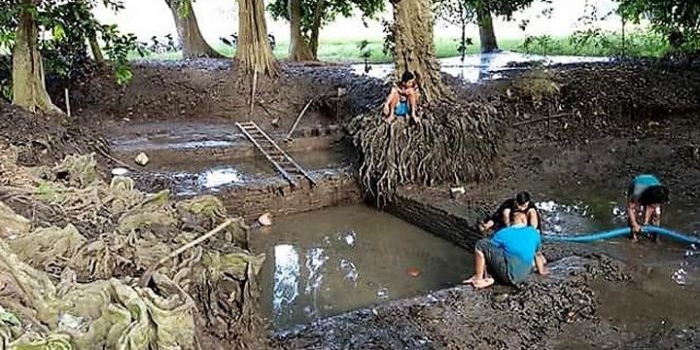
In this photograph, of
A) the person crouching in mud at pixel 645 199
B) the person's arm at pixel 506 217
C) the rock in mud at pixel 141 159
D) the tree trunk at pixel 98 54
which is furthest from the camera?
the tree trunk at pixel 98 54

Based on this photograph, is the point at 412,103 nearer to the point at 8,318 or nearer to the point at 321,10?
the point at 8,318

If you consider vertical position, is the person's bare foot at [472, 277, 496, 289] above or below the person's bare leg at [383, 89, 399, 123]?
below

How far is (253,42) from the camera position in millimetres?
12305

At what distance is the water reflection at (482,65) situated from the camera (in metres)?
12.5

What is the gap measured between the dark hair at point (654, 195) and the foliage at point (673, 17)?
24.1 ft

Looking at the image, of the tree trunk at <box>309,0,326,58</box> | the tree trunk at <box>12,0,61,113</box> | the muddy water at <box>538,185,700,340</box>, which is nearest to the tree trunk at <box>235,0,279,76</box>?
the tree trunk at <box>309,0,326,58</box>

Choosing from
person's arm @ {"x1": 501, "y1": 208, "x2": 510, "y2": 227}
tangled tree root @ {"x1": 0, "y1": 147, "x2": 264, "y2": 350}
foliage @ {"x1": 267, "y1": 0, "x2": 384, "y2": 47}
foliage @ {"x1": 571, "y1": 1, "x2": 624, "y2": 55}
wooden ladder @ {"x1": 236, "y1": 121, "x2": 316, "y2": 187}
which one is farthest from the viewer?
foliage @ {"x1": 571, "y1": 1, "x2": 624, "y2": 55}

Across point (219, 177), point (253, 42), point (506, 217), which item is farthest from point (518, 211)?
point (253, 42)

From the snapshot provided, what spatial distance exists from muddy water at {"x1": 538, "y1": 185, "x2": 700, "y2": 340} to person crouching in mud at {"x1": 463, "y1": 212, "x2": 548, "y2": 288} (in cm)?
59

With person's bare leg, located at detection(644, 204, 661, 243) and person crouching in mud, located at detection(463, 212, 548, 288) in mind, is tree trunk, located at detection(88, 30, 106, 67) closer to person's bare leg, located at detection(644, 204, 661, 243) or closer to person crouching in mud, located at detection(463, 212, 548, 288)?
person crouching in mud, located at detection(463, 212, 548, 288)

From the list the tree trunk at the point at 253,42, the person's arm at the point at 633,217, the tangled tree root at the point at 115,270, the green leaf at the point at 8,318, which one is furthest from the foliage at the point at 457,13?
the green leaf at the point at 8,318

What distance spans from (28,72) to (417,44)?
526 centimetres

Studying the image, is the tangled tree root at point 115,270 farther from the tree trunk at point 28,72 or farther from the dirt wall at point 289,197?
the tree trunk at point 28,72

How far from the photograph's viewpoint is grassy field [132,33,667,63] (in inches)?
619
